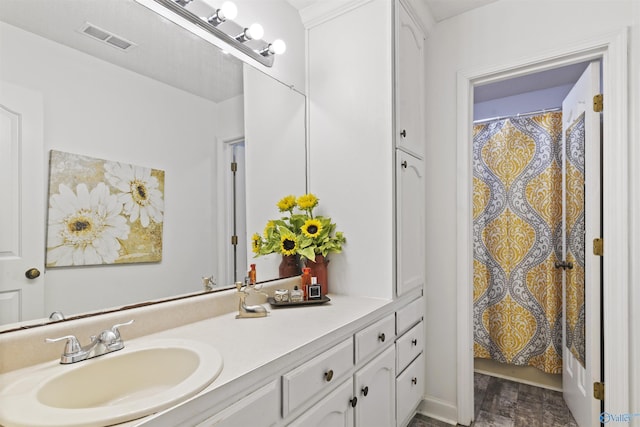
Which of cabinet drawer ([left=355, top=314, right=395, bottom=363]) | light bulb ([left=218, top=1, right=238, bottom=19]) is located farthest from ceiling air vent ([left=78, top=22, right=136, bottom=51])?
cabinet drawer ([left=355, top=314, right=395, bottom=363])

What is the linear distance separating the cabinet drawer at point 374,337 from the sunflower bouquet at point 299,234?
1.40 ft

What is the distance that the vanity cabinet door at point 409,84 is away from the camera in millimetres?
1747

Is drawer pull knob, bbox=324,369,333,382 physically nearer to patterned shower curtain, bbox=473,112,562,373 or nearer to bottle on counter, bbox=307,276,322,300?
bottle on counter, bbox=307,276,322,300

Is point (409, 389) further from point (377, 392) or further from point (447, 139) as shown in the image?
point (447, 139)

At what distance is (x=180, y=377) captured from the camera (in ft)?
3.09

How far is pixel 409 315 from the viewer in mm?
1823

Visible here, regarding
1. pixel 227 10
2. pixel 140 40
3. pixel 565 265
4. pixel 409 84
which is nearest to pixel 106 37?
pixel 140 40

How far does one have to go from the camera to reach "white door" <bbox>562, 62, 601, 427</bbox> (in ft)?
5.73

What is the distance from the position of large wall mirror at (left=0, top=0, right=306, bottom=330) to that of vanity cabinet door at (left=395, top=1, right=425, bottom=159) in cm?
59

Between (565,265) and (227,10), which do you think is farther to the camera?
(565,265)

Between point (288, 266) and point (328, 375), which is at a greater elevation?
point (288, 266)

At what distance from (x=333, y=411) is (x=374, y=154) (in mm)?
1145

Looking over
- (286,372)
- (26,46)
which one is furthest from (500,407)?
(26,46)

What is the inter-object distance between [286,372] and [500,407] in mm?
1915
